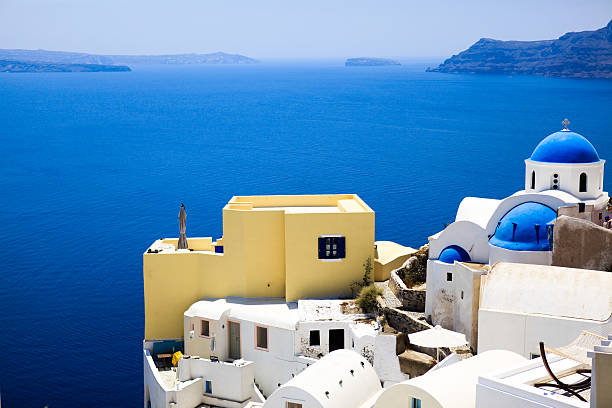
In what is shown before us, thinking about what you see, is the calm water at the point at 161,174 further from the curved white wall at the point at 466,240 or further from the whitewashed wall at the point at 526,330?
the whitewashed wall at the point at 526,330

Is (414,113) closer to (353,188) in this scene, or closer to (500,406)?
(353,188)

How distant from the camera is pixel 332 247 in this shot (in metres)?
26.4

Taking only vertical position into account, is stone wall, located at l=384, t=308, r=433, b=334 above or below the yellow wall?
below

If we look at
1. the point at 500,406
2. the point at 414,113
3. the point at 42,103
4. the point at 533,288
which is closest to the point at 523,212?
the point at 533,288

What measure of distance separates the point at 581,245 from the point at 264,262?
11273 mm

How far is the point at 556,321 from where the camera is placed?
18016 millimetres

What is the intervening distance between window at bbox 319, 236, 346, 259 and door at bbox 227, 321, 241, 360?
3999 millimetres

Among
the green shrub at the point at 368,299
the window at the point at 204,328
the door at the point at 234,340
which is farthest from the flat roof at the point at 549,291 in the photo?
the window at the point at 204,328

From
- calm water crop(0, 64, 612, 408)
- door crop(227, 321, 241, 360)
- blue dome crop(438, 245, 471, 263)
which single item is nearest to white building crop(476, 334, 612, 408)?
blue dome crop(438, 245, 471, 263)

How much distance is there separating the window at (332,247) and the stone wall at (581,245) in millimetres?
7954

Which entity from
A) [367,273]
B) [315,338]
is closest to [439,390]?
[315,338]

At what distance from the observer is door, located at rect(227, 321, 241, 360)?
991 inches

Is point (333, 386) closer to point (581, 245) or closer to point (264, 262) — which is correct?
point (581, 245)

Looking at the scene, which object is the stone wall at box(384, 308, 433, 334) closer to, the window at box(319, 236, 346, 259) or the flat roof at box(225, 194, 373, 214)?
the window at box(319, 236, 346, 259)
